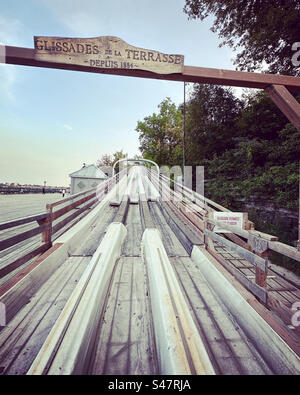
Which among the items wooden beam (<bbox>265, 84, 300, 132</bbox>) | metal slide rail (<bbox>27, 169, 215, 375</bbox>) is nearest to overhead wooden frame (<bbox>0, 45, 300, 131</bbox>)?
wooden beam (<bbox>265, 84, 300, 132</bbox>)

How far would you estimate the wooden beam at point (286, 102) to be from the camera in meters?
2.85

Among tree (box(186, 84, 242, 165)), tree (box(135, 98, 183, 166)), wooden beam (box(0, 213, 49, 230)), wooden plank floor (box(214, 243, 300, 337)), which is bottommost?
wooden plank floor (box(214, 243, 300, 337))

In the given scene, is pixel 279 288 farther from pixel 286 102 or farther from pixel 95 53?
pixel 95 53

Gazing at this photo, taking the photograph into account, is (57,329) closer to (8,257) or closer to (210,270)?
(210,270)

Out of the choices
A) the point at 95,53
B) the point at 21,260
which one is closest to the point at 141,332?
the point at 21,260

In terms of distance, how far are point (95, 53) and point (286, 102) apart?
3342mm

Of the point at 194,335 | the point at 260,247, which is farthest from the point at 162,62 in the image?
the point at 194,335

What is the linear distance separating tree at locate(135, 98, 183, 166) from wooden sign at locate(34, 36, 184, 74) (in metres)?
31.1

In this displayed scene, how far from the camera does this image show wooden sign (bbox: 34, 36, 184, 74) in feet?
8.57

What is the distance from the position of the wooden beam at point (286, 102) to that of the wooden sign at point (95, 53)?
2.26 metres

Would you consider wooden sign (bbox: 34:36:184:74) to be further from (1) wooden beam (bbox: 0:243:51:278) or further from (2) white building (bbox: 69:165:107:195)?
(2) white building (bbox: 69:165:107:195)

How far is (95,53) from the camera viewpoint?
2.68 meters

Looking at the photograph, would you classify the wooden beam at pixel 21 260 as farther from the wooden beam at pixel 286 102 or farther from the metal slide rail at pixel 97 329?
the wooden beam at pixel 286 102

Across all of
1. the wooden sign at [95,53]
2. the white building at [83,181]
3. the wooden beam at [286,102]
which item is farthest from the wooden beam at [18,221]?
the white building at [83,181]
